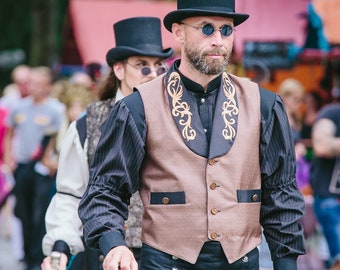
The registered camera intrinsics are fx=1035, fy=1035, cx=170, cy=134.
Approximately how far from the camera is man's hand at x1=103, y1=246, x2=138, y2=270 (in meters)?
3.98

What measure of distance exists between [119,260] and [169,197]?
0.41m

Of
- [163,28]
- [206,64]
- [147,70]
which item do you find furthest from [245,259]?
[163,28]

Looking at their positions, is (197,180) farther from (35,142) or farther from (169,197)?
(35,142)

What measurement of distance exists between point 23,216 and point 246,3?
4.50 meters

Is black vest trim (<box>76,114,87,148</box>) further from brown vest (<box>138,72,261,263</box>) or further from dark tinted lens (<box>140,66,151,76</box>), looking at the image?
brown vest (<box>138,72,261,263</box>)

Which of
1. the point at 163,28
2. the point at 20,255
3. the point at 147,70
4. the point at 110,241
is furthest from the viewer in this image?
the point at 163,28

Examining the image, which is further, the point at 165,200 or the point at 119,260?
the point at 165,200

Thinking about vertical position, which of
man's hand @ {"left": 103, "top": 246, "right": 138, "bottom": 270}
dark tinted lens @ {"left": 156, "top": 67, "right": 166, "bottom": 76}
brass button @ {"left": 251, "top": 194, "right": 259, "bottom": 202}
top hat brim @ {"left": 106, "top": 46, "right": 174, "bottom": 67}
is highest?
top hat brim @ {"left": 106, "top": 46, "right": 174, "bottom": 67}

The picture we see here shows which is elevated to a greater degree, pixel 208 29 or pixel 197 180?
pixel 208 29

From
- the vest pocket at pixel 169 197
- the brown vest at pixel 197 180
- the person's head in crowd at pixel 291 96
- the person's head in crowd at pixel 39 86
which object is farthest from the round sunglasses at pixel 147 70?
the person's head in crowd at pixel 39 86

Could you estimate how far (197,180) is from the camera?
4.29 metres

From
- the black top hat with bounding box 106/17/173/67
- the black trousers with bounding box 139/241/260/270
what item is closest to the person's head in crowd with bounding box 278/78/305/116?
the black top hat with bounding box 106/17/173/67

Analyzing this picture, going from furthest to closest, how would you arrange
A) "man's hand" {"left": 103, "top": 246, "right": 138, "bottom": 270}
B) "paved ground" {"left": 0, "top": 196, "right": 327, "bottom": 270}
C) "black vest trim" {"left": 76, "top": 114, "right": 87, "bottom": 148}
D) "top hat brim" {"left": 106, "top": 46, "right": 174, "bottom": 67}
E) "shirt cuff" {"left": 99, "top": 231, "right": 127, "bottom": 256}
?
1. "paved ground" {"left": 0, "top": 196, "right": 327, "bottom": 270}
2. "top hat brim" {"left": 106, "top": 46, "right": 174, "bottom": 67}
3. "black vest trim" {"left": 76, "top": 114, "right": 87, "bottom": 148}
4. "shirt cuff" {"left": 99, "top": 231, "right": 127, "bottom": 256}
5. "man's hand" {"left": 103, "top": 246, "right": 138, "bottom": 270}

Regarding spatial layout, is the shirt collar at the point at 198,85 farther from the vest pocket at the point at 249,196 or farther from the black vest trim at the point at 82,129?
the black vest trim at the point at 82,129
